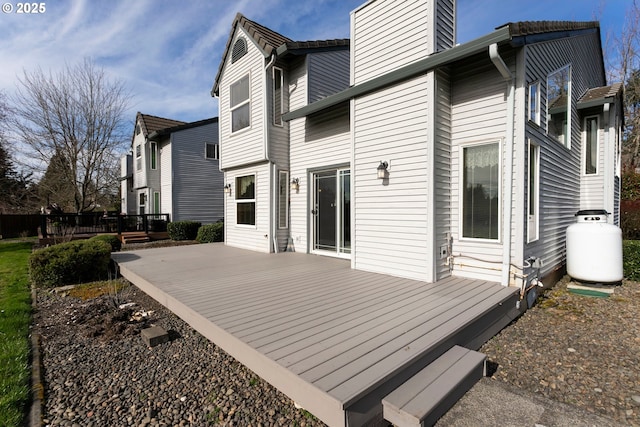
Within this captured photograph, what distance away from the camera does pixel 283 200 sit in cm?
793

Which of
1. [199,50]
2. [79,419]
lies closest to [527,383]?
[79,419]

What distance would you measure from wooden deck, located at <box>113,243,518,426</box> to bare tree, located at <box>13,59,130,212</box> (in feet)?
46.3

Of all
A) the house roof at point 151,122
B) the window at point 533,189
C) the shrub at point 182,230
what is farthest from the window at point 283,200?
the house roof at point 151,122

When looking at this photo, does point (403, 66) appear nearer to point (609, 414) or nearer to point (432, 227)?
point (432, 227)

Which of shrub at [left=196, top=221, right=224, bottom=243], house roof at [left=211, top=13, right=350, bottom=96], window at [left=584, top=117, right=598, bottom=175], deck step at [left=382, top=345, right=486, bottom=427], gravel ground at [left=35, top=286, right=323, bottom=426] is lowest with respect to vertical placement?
gravel ground at [left=35, top=286, right=323, bottom=426]

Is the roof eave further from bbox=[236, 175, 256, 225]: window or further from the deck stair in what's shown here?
the deck stair

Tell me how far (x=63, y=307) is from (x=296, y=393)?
16.4ft

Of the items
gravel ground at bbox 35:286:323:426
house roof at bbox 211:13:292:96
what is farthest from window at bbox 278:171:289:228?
gravel ground at bbox 35:286:323:426

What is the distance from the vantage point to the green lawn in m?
2.34

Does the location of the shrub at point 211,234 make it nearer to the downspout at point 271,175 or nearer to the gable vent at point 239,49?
the downspout at point 271,175

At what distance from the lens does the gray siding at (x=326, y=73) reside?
762 cm

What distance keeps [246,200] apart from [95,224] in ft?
27.6

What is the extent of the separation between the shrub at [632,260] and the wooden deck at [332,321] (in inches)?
157

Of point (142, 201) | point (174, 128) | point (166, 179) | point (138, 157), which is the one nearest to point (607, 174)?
point (174, 128)
